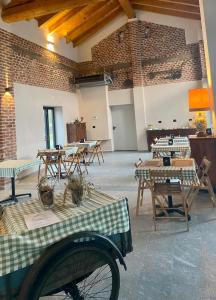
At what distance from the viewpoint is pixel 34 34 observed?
27.1 ft

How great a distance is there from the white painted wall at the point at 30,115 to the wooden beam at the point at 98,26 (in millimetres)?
3060

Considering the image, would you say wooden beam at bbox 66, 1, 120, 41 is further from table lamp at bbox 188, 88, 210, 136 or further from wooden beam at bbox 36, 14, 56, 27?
table lamp at bbox 188, 88, 210, 136

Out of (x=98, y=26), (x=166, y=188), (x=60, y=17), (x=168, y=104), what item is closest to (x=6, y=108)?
(x=60, y=17)

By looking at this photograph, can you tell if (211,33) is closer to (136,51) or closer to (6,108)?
(6,108)

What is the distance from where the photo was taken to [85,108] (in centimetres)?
1153

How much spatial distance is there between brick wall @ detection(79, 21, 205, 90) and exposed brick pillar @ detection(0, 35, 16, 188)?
498 centimetres

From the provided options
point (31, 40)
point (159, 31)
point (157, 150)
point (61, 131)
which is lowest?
point (157, 150)

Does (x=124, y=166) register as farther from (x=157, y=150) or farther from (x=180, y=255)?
(x=180, y=255)

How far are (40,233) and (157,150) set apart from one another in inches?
173

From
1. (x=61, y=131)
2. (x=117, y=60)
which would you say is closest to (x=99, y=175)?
(x=61, y=131)

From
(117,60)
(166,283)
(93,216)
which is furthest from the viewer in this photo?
(117,60)

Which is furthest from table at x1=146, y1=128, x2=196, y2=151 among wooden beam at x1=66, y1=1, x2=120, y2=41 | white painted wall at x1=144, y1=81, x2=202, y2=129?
wooden beam at x1=66, y1=1, x2=120, y2=41

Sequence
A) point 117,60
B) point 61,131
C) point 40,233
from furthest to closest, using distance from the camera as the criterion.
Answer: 1. point 117,60
2. point 61,131
3. point 40,233

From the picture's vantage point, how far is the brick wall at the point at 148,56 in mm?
10188
